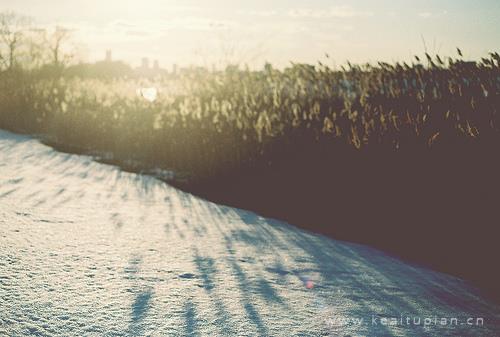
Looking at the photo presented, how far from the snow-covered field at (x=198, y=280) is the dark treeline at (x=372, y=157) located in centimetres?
56

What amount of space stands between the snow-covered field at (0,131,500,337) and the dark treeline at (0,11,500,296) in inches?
22.0

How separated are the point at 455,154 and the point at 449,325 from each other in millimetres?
2081

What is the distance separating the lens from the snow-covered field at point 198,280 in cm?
208

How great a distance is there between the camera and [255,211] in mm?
4582

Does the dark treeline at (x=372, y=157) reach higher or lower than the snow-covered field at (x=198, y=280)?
higher

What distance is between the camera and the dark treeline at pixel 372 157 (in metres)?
3.64

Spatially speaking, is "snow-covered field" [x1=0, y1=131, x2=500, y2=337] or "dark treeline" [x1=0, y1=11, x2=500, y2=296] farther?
"dark treeline" [x1=0, y1=11, x2=500, y2=296]

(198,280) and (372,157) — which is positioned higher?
(372,157)

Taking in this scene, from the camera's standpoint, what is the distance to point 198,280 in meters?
2.55

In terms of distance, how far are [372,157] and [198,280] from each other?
250 cm

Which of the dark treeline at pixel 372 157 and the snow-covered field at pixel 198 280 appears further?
the dark treeline at pixel 372 157

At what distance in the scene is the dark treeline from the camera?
12.0ft

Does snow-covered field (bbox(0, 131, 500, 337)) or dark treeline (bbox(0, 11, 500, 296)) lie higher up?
dark treeline (bbox(0, 11, 500, 296))

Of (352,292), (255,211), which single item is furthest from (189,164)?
(352,292)
